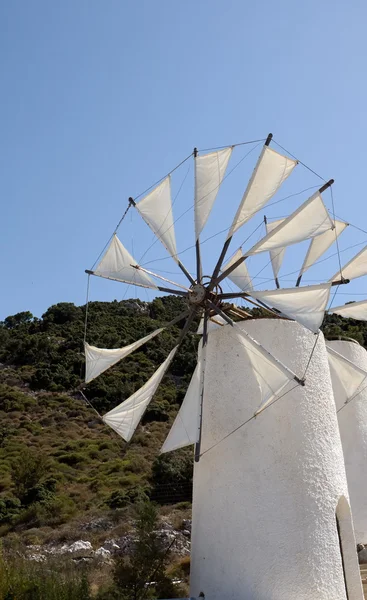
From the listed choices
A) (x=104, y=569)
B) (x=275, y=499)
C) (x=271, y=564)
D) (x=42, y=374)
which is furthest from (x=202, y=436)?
(x=42, y=374)

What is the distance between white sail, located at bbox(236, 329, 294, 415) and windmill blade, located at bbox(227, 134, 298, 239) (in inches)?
77.4

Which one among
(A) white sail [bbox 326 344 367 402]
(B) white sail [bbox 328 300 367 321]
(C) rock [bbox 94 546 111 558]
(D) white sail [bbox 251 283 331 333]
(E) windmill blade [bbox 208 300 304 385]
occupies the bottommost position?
(C) rock [bbox 94 546 111 558]

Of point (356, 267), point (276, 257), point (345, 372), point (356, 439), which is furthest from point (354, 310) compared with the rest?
point (356, 439)

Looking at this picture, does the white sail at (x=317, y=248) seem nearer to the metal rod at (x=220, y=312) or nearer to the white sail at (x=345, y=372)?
the white sail at (x=345, y=372)

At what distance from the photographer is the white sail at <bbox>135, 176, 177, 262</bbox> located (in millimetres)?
10586

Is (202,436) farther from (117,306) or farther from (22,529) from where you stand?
(117,306)

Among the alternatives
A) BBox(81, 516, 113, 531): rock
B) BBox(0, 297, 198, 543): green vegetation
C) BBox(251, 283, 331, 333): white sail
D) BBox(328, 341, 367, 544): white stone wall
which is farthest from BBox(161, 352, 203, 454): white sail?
BBox(81, 516, 113, 531): rock

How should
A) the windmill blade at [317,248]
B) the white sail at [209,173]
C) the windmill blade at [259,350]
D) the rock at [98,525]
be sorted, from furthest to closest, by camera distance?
1. the rock at [98,525]
2. the windmill blade at [317,248]
3. the white sail at [209,173]
4. the windmill blade at [259,350]

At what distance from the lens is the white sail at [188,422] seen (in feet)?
31.2

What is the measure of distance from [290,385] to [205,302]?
197 centimetres

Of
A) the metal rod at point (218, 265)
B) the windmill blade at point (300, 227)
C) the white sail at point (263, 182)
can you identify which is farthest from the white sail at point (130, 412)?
the white sail at point (263, 182)

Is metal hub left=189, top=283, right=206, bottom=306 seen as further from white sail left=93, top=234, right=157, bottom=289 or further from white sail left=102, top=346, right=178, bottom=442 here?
white sail left=102, top=346, right=178, bottom=442

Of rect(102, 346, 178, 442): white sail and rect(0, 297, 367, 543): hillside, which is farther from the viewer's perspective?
rect(0, 297, 367, 543): hillside

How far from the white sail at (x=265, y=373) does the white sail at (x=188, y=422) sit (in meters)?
0.91
